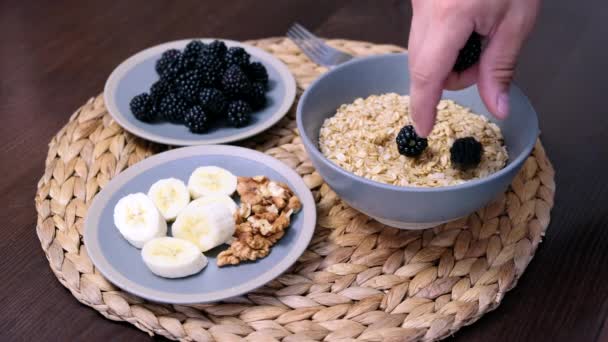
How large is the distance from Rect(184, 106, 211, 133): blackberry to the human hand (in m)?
0.45

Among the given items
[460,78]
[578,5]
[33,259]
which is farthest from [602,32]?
[33,259]

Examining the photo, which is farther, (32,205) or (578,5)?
(578,5)

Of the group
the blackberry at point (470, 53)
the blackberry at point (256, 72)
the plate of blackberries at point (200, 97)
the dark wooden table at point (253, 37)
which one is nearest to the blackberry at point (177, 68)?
the plate of blackberries at point (200, 97)

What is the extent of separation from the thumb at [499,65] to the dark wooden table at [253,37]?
29cm

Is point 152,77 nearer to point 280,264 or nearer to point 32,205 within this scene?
point 32,205

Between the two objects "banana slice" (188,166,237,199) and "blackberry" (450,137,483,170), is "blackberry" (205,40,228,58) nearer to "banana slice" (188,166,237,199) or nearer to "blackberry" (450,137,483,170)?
"banana slice" (188,166,237,199)

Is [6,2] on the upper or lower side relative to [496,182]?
lower

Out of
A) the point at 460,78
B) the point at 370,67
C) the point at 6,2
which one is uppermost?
the point at 460,78

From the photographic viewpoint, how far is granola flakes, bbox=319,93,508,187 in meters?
1.06

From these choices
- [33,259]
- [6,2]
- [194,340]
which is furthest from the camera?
[6,2]

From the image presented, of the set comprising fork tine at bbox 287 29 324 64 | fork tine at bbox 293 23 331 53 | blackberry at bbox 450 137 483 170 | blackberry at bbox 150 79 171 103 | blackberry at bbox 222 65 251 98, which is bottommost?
fork tine at bbox 287 29 324 64

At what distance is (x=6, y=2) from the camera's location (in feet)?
5.73

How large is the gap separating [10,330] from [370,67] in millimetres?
708

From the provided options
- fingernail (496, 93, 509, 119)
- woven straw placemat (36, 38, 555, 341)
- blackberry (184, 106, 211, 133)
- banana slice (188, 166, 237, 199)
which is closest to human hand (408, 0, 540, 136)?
fingernail (496, 93, 509, 119)
